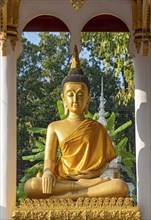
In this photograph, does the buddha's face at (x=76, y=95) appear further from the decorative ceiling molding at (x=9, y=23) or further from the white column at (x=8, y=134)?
the decorative ceiling molding at (x=9, y=23)

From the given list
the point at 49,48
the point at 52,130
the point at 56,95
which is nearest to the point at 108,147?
the point at 52,130

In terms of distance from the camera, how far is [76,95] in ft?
21.5

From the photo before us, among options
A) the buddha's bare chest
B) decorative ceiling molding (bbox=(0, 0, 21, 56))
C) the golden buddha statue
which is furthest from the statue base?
decorative ceiling molding (bbox=(0, 0, 21, 56))

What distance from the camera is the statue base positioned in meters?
5.92

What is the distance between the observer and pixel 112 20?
7516 millimetres

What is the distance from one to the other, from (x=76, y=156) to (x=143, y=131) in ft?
2.56

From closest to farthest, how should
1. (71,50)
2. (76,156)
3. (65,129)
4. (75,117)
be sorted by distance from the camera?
(76,156)
(65,129)
(75,117)
(71,50)

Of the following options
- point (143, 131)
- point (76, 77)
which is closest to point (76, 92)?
point (76, 77)

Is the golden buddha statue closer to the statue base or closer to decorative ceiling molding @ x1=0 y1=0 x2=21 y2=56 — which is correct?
the statue base

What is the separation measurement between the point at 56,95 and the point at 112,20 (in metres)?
10.2

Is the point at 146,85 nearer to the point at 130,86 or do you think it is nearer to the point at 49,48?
the point at 130,86

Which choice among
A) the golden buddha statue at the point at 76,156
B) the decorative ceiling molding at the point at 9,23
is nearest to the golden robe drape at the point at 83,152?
the golden buddha statue at the point at 76,156

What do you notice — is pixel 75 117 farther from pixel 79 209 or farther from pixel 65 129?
pixel 79 209

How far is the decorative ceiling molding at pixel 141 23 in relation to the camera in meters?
6.71
